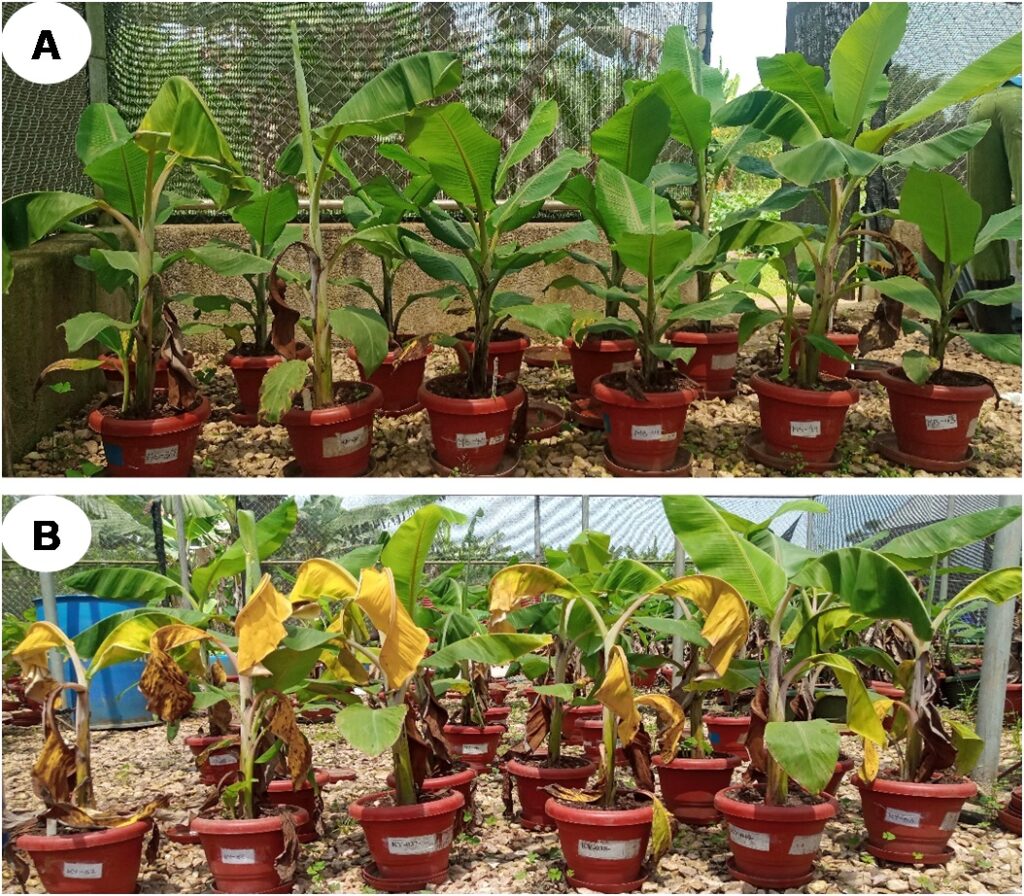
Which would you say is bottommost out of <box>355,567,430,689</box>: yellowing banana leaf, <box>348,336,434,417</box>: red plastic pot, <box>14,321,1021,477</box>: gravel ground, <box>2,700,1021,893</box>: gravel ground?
<box>2,700,1021,893</box>: gravel ground

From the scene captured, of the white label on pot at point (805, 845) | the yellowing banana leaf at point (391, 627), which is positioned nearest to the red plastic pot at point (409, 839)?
the yellowing banana leaf at point (391, 627)

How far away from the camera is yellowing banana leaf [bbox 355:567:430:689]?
2.64 meters

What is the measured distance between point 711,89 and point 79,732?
3713 mm

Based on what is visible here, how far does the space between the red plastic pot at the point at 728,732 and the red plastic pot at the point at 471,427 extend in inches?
54.4

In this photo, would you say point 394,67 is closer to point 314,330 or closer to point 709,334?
point 314,330

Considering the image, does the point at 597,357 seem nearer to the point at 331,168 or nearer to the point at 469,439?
the point at 469,439

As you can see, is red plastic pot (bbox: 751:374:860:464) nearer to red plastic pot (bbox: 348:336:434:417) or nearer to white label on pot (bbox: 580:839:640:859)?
red plastic pot (bbox: 348:336:434:417)

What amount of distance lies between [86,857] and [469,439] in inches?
70.5

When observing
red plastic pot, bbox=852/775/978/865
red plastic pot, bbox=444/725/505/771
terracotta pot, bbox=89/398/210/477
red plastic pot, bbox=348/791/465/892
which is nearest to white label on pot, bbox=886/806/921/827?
red plastic pot, bbox=852/775/978/865

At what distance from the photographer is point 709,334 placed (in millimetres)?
4562

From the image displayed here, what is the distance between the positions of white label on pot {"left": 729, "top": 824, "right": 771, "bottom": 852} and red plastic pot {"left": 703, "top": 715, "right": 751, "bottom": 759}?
1130 millimetres

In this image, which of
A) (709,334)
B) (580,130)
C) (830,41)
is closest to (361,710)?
(709,334)

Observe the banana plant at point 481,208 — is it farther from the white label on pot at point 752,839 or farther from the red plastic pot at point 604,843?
the white label on pot at point 752,839

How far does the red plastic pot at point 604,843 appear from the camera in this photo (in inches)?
108
